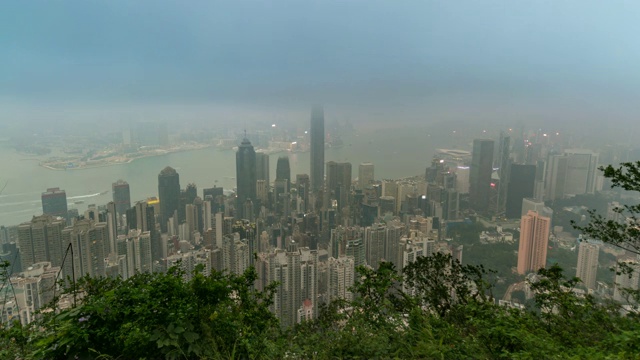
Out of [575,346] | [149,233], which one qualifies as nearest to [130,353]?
[575,346]

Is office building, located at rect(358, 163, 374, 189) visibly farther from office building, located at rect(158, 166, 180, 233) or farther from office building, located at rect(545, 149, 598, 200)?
office building, located at rect(158, 166, 180, 233)

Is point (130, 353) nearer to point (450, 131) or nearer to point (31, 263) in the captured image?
point (31, 263)

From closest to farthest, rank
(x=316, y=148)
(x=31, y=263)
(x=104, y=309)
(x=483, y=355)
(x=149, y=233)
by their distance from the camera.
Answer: (x=483, y=355) < (x=104, y=309) < (x=31, y=263) < (x=149, y=233) < (x=316, y=148)

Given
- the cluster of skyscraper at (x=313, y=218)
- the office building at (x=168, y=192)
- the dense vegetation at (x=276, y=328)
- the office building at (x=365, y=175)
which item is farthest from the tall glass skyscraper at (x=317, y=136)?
the dense vegetation at (x=276, y=328)

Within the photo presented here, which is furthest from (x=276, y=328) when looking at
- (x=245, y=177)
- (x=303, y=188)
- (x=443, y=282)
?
(x=303, y=188)

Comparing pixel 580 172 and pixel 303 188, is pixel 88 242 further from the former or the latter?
pixel 580 172

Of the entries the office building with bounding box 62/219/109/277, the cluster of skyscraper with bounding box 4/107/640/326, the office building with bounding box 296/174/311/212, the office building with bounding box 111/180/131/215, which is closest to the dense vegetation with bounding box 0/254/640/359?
the cluster of skyscraper with bounding box 4/107/640/326
